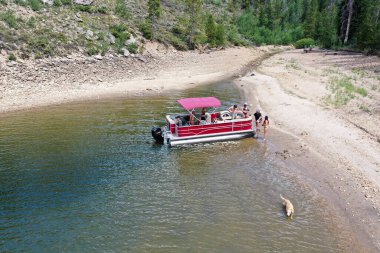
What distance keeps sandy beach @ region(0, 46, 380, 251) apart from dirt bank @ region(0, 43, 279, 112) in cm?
9

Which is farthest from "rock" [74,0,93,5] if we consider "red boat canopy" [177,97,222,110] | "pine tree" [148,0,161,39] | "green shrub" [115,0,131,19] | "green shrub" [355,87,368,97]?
"green shrub" [355,87,368,97]

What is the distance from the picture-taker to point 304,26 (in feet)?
347

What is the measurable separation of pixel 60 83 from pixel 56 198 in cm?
2658

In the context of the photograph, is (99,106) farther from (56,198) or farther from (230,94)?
(56,198)

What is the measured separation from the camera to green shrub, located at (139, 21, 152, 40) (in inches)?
2463

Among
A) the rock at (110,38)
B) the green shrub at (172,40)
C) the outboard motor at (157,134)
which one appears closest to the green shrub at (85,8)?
the rock at (110,38)

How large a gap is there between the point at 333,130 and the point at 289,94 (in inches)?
492

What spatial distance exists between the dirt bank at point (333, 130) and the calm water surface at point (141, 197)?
142 cm

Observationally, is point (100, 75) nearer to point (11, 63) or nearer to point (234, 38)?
point (11, 63)

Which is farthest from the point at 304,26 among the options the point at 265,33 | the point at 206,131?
the point at 206,131

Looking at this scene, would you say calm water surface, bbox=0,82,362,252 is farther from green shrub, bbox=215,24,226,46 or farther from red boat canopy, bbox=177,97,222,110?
green shrub, bbox=215,24,226,46

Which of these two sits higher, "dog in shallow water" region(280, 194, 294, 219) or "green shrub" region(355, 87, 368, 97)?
"green shrub" region(355, 87, 368, 97)

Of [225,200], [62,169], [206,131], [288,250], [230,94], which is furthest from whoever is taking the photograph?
[230,94]

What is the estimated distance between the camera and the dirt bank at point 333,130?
18.0 meters
